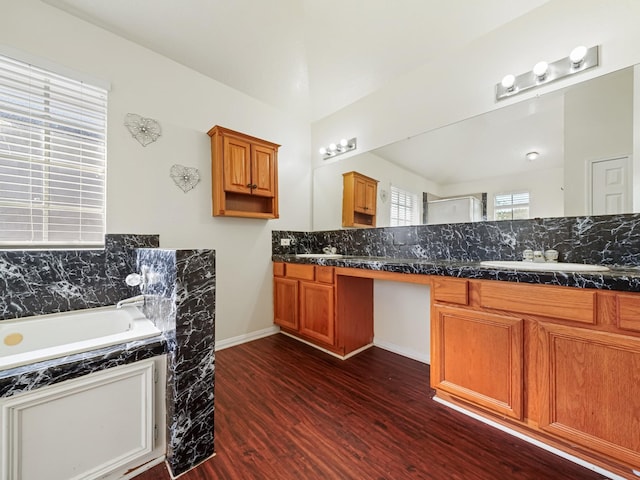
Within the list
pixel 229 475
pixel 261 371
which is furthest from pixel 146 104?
pixel 229 475

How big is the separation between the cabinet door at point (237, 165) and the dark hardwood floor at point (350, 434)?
1676 mm

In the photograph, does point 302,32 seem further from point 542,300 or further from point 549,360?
point 549,360

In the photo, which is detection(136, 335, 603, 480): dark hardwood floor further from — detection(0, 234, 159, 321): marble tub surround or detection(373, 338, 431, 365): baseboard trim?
detection(0, 234, 159, 321): marble tub surround

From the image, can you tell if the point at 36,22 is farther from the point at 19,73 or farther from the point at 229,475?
the point at 229,475

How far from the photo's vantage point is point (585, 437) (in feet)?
3.91

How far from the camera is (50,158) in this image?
5.90ft

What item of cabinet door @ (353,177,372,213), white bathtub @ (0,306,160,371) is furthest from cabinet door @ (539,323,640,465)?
white bathtub @ (0,306,160,371)

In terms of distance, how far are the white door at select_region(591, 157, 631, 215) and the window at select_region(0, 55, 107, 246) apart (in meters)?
3.43

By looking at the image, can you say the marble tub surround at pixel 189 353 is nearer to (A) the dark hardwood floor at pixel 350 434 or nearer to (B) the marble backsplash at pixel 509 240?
(A) the dark hardwood floor at pixel 350 434

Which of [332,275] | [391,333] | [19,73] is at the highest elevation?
[19,73]

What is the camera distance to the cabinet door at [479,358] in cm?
138

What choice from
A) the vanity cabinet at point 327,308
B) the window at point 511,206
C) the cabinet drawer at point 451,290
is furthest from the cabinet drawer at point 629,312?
the vanity cabinet at point 327,308

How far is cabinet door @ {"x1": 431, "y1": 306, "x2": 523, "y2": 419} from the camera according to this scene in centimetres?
138

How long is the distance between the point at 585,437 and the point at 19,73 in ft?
12.5
